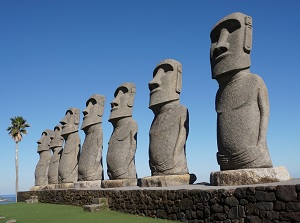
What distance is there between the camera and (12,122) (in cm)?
3903

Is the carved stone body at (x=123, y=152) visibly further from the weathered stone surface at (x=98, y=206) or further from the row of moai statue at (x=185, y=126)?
the weathered stone surface at (x=98, y=206)

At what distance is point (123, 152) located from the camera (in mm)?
13898

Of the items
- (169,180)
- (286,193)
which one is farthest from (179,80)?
(286,193)

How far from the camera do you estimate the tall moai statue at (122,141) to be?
1379 centimetres

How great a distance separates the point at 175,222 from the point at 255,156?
2.28 m

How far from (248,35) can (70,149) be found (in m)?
11.7

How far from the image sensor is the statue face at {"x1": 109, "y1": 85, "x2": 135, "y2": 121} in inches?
571

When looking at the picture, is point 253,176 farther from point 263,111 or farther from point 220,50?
point 220,50

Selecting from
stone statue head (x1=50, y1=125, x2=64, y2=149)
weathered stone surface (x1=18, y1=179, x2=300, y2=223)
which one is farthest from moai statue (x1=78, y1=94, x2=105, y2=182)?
stone statue head (x1=50, y1=125, x2=64, y2=149)

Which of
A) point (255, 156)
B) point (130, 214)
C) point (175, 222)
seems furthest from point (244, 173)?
point (130, 214)

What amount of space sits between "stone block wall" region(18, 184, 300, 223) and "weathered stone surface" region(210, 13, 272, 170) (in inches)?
49.5

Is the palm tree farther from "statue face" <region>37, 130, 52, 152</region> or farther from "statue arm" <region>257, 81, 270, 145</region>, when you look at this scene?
"statue arm" <region>257, 81, 270, 145</region>

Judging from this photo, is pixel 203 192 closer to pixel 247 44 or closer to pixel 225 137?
pixel 225 137

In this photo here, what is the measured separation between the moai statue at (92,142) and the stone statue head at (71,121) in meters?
2.48
